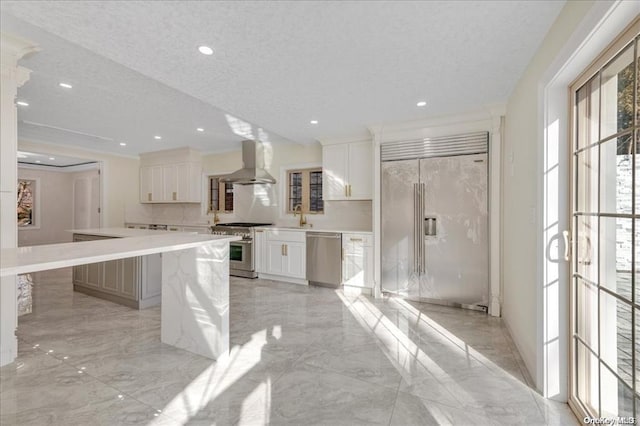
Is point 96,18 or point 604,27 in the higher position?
point 96,18

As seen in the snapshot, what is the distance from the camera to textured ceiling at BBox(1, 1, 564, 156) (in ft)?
5.48

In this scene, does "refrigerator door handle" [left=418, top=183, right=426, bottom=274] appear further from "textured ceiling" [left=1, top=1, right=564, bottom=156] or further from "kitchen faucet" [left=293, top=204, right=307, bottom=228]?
"kitchen faucet" [left=293, top=204, right=307, bottom=228]

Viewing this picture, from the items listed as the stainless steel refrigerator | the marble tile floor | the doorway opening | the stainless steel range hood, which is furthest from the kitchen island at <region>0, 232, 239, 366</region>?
the doorway opening

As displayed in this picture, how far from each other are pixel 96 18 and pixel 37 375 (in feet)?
7.90

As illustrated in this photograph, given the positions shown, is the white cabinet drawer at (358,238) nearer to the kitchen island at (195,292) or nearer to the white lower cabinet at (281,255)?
the white lower cabinet at (281,255)

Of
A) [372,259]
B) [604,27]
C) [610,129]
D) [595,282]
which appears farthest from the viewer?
[372,259]

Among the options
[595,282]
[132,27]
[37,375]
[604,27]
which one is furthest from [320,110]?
[37,375]

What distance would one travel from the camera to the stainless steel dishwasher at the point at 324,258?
4250 millimetres

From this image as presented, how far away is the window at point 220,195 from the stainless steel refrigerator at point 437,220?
3.53 metres

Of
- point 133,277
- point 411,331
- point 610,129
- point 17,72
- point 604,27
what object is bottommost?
point 411,331

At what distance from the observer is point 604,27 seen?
1239mm

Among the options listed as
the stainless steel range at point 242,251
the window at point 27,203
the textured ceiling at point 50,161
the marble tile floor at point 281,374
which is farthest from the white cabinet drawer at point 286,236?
the window at point 27,203

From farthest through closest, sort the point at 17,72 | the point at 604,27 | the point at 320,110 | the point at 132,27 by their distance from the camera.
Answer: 1. the point at 320,110
2. the point at 17,72
3. the point at 132,27
4. the point at 604,27

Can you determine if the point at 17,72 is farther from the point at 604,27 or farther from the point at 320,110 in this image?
the point at 604,27
